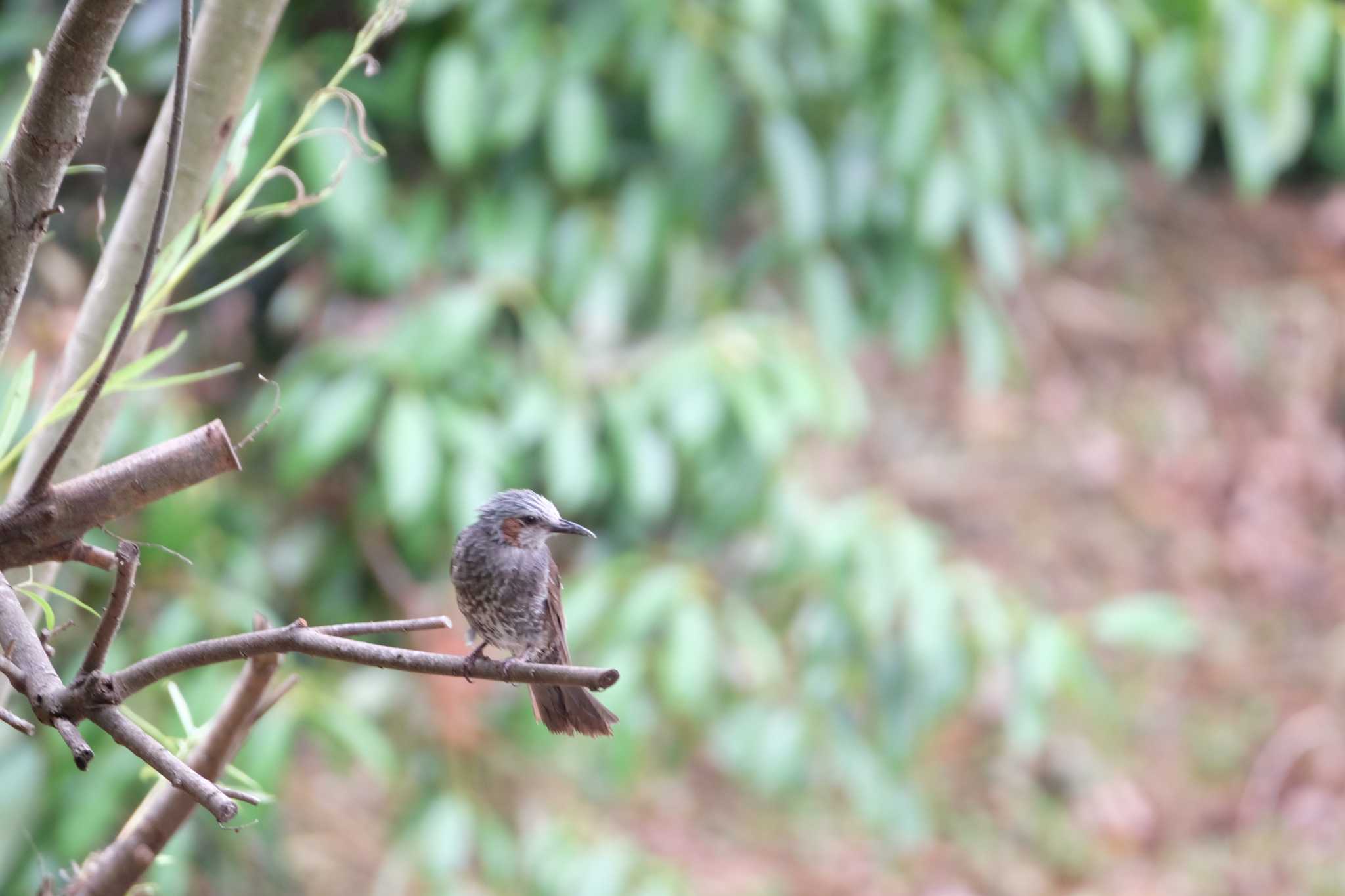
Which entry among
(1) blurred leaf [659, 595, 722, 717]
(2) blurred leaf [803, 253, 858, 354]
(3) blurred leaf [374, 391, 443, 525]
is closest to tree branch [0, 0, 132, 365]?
(3) blurred leaf [374, 391, 443, 525]

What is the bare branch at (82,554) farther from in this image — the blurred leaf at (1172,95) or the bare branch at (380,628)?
the blurred leaf at (1172,95)

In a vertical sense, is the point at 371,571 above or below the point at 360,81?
below

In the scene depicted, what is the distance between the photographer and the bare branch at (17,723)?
0.64m

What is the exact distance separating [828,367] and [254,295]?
139 cm

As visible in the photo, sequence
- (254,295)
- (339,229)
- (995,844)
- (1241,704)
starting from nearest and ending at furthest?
1. (339,229)
2. (254,295)
3. (995,844)
4. (1241,704)

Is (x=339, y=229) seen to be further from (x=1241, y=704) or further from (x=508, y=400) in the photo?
(x=1241, y=704)

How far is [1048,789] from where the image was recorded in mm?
5355

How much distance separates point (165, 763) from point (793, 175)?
7.83ft

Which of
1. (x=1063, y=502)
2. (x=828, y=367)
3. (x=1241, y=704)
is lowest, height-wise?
(x=828, y=367)

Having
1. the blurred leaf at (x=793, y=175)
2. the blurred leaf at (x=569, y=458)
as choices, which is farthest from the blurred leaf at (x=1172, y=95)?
the blurred leaf at (x=569, y=458)

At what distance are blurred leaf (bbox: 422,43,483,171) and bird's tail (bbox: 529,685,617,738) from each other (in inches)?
66.9

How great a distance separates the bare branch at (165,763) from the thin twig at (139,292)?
0.16 meters

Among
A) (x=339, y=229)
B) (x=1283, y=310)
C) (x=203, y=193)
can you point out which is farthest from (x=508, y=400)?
(x=1283, y=310)

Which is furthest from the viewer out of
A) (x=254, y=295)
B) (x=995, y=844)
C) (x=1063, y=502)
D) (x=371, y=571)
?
(x=1063, y=502)
